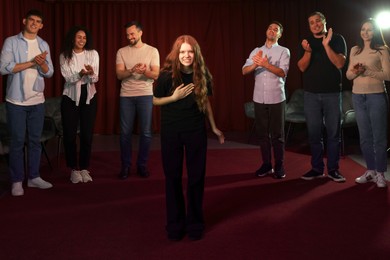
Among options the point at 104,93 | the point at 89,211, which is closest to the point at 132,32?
the point at 89,211

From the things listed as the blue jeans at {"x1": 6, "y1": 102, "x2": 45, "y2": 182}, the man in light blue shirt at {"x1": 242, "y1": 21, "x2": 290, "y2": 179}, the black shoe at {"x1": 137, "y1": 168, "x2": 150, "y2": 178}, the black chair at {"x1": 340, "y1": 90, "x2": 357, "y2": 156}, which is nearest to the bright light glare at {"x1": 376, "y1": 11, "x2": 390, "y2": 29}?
the black chair at {"x1": 340, "y1": 90, "x2": 357, "y2": 156}

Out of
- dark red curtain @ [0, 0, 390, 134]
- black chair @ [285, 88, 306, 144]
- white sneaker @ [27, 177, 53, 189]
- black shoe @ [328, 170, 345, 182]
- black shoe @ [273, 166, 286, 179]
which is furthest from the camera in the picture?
dark red curtain @ [0, 0, 390, 134]

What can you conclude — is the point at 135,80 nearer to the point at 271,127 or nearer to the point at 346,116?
the point at 271,127

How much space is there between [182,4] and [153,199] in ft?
16.8

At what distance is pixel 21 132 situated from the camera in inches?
152

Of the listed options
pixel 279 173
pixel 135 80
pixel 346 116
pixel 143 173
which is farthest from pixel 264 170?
pixel 346 116

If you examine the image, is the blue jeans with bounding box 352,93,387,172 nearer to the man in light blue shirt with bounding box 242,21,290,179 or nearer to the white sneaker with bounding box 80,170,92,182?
the man in light blue shirt with bounding box 242,21,290,179

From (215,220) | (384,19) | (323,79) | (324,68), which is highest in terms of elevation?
(384,19)

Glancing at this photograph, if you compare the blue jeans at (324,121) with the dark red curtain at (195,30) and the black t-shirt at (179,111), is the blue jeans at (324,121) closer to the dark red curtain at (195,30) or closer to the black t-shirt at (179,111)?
the black t-shirt at (179,111)

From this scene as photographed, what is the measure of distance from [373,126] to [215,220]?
177cm

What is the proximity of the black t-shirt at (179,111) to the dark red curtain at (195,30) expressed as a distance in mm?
5333

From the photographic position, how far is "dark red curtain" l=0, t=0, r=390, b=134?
7.96 metres

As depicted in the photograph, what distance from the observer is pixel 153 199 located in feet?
12.6

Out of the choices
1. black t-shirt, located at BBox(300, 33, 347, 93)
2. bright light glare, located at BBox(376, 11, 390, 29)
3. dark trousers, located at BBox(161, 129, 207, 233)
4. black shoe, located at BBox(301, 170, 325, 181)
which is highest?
bright light glare, located at BBox(376, 11, 390, 29)
